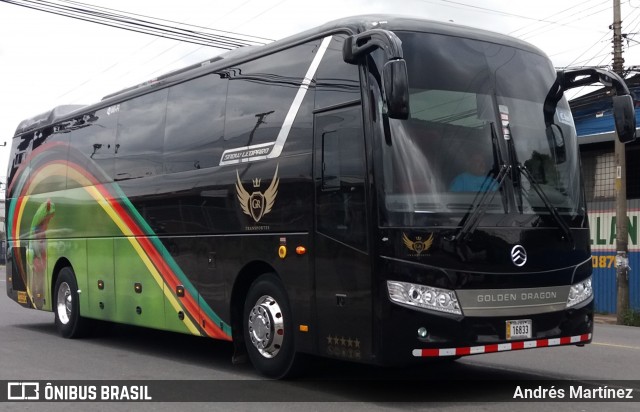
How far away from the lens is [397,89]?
7.25m

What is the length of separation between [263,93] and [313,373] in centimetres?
325

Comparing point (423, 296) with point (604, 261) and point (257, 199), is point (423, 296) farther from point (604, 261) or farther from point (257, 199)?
point (604, 261)

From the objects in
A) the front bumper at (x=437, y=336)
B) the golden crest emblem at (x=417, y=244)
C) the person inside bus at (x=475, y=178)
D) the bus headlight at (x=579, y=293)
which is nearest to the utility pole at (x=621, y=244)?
the bus headlight at (x=579, y=293)

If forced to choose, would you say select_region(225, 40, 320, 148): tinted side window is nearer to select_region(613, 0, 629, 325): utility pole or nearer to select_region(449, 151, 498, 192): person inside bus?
select_region(449, 151, 498, 192): person inside bus

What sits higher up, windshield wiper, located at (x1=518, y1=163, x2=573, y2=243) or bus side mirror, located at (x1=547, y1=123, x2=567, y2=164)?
bus side mirror, located at (x1=547, y1=123, x2=567, y2=164)

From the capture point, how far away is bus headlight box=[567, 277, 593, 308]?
845 cm

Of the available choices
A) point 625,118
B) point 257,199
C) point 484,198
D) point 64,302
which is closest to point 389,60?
point 484,198

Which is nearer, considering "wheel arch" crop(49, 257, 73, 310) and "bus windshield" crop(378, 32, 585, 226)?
"bus windshield" crop(378, 32, 585, 226)

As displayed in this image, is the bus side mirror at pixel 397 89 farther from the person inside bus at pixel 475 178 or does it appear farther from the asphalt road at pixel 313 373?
the asphalt road at pixel 313 373

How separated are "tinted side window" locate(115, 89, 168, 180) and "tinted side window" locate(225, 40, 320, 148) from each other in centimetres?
174

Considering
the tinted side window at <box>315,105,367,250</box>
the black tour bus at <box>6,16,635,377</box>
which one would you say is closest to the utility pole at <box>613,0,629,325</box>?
the black tour bus at <box>6,16,635,377</box>

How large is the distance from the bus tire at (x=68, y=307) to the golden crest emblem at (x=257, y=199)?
5.44 m

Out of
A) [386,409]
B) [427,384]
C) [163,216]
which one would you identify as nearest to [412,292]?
[386,409]

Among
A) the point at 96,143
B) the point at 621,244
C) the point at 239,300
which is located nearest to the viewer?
the point at 239,300
